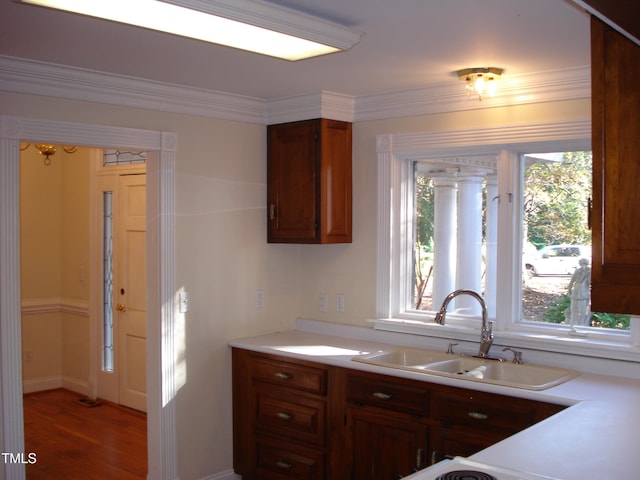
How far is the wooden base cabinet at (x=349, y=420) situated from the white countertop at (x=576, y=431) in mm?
48

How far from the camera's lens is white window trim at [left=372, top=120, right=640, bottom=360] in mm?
3432

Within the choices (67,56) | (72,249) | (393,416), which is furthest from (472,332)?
(72,249)

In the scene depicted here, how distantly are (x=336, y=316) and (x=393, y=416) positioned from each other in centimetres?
110

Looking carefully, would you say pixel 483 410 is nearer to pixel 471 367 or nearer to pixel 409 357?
pixel 471 367

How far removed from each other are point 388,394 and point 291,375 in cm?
67

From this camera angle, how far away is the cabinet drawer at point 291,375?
379cm

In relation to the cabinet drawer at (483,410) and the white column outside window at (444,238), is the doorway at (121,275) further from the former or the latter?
the cabinet drawer at (483,410)

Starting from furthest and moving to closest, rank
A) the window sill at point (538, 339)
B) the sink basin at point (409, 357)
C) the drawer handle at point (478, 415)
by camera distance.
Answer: the sink basin at point (409, 357)
the window sill at point (538, 339)
the drawer handle at point (478, 415)

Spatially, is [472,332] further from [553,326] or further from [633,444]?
[633,444]

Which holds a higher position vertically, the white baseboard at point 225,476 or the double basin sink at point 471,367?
the double basin sink at point 471,367

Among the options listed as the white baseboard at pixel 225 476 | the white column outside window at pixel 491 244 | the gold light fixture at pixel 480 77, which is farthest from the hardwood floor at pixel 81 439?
the gold light fixture at pixel 480 77

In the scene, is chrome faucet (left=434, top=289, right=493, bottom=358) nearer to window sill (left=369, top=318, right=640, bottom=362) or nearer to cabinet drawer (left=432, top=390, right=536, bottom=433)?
window sill (left=369, top=318, right=640, bottom=362)

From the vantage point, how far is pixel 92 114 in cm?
362

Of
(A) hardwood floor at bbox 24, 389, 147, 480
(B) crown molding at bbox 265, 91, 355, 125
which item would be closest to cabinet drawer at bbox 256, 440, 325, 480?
(A) hardwood floor at bbox 24, 389, 147, 480
